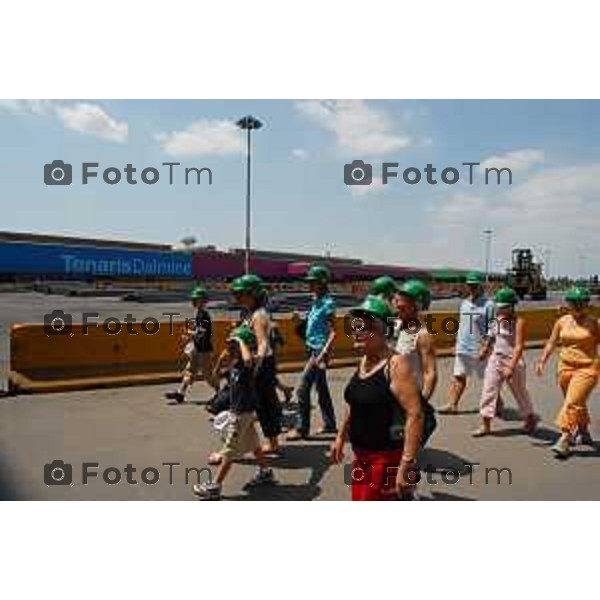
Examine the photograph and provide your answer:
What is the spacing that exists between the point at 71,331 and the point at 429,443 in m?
5.42

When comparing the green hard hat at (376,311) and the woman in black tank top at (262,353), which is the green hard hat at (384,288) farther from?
the green hard hat at (376,311)

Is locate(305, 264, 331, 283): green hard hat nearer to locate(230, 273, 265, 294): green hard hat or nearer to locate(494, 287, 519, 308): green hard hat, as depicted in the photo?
locate(230, 273, 265, 294): green hard hat

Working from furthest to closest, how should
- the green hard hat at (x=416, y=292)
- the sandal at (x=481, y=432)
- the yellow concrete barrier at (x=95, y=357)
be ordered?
the yellow concrete barrier at (x=95, y=357), the sandal at (x=481, y=432), the green hard hat at (x=416, y=292)

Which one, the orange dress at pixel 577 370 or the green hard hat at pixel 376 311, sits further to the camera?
the orange dress at pixel 577 370

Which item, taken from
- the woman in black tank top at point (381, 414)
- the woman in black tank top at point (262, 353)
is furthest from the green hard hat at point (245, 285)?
the woman in black tank top at point (381, 414)

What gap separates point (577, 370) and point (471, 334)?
1703 millimetres

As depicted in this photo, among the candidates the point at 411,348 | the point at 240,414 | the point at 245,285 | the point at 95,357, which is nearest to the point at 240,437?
the point at 240,414

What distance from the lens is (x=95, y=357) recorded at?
949cm

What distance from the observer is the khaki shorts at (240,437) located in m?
4.85

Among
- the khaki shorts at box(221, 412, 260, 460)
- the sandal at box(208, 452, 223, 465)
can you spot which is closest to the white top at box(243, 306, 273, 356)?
the khaki shorts at box(221, 412, 260, 460)

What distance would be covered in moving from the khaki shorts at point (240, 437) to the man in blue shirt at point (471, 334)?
11.3ft

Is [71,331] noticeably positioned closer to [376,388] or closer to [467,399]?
[467,399]

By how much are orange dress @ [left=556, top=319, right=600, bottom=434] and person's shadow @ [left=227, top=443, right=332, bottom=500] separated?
215 cm

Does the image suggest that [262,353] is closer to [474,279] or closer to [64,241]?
[474,279]
